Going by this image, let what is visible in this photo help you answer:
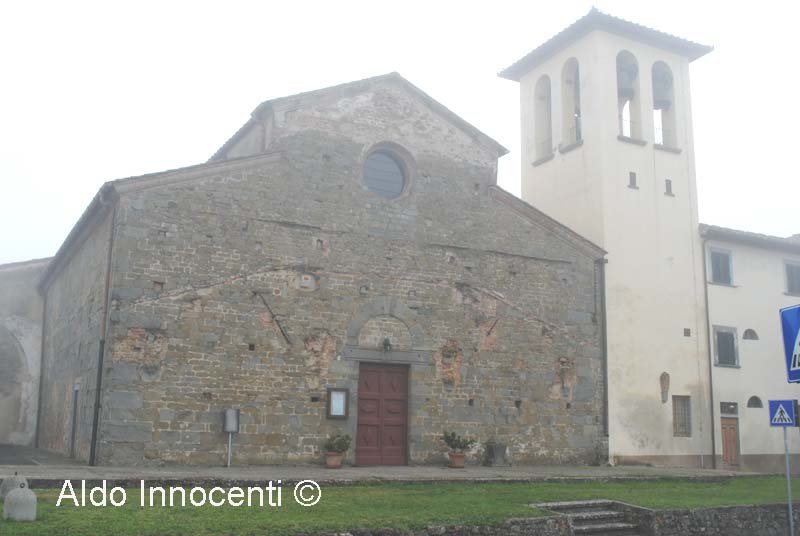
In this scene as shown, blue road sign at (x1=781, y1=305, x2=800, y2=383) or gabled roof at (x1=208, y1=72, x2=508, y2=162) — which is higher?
gabled roof at (x1=208, y1=72, x2=508, y2=162)

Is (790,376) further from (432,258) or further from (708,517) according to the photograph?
(432,258)

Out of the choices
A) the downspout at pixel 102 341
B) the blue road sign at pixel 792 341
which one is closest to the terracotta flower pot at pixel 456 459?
the downspout at pixel 102 341

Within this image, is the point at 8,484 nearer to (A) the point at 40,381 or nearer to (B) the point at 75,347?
(B) the point at 75,347

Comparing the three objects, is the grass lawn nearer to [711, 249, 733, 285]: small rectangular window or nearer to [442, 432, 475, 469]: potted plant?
[442, 432, 475, 469]: potted plant

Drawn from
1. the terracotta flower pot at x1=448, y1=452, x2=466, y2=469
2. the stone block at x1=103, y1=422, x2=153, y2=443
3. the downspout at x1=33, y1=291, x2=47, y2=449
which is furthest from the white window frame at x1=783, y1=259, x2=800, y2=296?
the downspout at x1=33, y1=291, x2=47, y2=449

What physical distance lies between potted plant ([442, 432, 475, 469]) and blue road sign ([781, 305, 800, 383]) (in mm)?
8548

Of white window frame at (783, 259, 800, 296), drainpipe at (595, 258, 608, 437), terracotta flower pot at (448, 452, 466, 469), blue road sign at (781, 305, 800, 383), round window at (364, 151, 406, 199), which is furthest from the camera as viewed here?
white window frame at (783, 259, 800, 296)

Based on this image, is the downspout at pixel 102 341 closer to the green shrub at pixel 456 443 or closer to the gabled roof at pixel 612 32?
the green shrub at pixel 456 443

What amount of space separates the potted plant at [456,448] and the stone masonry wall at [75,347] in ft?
25.2

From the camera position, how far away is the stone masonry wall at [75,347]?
650 inches

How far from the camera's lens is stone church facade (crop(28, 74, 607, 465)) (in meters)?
15.8

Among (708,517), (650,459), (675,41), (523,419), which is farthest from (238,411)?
(675,41)

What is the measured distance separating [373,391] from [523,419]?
400 centimetres

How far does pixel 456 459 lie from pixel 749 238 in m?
13.1
